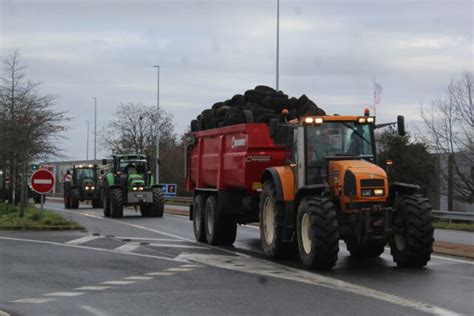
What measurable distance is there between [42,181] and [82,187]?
21.6 m

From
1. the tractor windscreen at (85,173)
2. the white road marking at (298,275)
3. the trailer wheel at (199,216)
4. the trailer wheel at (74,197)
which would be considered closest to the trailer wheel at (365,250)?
the white road marking at (298,275)

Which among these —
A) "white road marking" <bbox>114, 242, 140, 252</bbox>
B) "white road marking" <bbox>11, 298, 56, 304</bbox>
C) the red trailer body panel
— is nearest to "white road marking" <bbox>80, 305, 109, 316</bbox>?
"white road marking" <bbox>11, 298, 56, 304</bbox>

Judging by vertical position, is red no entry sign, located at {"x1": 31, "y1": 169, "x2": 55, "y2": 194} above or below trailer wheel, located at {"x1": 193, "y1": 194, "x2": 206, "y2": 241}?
above

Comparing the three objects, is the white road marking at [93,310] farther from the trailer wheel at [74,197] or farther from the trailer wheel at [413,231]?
the trailer wheel at [74,197]

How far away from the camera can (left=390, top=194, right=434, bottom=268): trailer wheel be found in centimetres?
1136

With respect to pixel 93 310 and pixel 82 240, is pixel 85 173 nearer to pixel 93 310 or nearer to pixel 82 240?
pixel 82 240

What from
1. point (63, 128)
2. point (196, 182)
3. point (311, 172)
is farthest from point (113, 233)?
point (63, 128)

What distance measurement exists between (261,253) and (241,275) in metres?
3.45

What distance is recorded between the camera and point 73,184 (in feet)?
137

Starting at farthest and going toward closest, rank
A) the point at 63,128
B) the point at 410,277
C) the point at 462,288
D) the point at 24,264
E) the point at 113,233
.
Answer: the point at 63,128 → the point at 113,233 → the point at 24,264 → the point at 410,277 → the point at 462,288

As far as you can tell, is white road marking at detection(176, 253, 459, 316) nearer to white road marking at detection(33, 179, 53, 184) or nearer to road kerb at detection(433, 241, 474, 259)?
road kerb at detection(433, 241, 474, 259)

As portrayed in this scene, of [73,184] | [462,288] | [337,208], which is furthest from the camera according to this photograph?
[73,184]

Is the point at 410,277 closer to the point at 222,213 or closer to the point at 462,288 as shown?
the point at 462,288

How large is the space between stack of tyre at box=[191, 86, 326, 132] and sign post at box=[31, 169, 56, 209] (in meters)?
7.06
